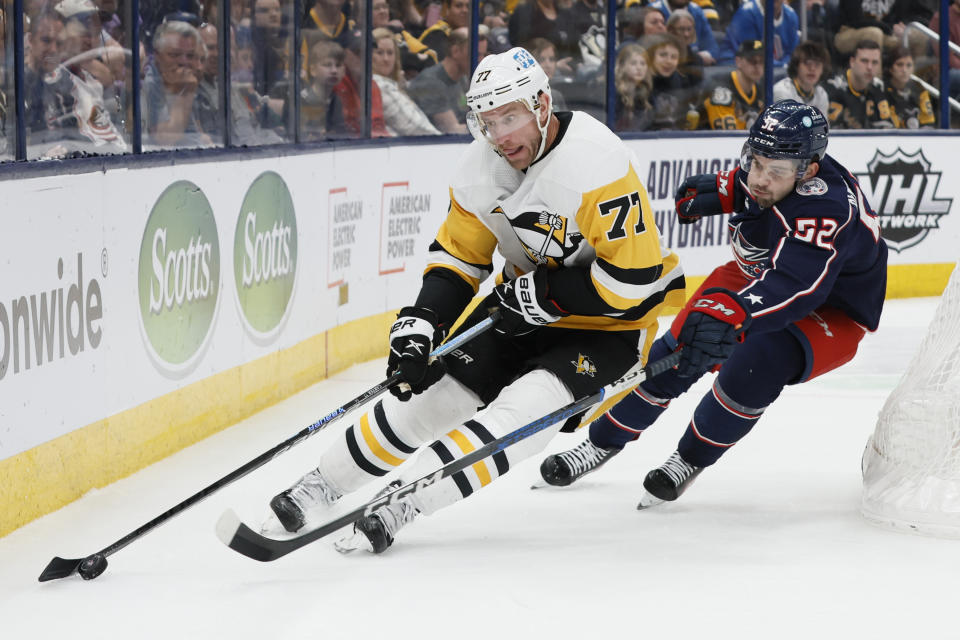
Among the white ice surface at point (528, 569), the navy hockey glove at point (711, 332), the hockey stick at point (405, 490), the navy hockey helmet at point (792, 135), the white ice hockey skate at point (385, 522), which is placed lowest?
the white ice surface at point (528, 569)

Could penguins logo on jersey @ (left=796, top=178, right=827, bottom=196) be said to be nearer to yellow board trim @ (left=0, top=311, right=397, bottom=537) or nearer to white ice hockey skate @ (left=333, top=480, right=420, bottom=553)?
white ice hockey skate @ (left=333, top=480, right=420, bottom=553)

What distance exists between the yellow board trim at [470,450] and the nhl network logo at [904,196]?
5215 millimetres

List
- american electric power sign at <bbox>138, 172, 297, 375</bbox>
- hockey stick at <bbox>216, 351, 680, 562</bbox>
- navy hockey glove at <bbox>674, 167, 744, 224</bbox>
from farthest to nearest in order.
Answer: american electric power sign at <bbox>138, 172, 297, 375</bbox>
navy hockey glove at <bbox>674, 167, 744, 224</bbox>
hockey stick at <bbox>216, 351, 680, 562</bbox>

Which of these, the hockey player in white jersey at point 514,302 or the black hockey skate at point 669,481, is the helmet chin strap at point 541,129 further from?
the black hockey skate at point 669,481

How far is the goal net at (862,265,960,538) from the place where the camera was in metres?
3.03

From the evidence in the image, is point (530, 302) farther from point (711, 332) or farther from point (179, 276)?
point (179, 276)

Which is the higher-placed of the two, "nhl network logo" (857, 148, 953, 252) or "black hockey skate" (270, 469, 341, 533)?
"nhl network logo" (857, 148, 953, 252)

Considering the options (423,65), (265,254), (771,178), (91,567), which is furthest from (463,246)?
(423,65)

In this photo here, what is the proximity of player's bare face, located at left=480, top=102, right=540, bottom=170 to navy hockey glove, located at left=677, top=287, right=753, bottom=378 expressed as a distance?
0.51m

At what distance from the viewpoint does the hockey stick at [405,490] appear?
2562 mm

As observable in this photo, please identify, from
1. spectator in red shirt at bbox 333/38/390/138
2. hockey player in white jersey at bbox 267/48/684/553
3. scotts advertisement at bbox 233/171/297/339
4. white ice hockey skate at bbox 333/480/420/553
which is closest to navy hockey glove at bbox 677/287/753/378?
hockey player in white jersey at bbox 267/48/684/553

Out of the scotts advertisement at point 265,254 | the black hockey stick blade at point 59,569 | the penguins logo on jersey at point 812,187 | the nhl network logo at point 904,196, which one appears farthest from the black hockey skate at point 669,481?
the nhl network logo at point 904,196

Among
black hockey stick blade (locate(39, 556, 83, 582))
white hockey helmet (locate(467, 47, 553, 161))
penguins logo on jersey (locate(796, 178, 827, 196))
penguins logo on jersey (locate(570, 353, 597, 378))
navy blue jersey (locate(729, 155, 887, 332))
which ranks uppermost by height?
white hockey helmet (locate(467, 47, 553, 161))

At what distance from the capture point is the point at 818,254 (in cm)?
295
